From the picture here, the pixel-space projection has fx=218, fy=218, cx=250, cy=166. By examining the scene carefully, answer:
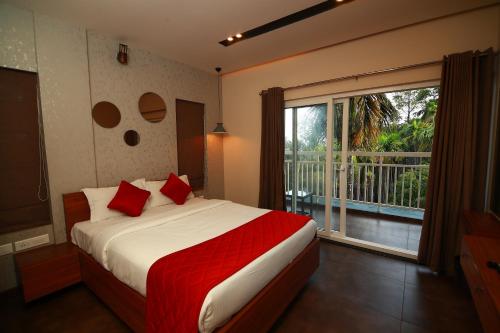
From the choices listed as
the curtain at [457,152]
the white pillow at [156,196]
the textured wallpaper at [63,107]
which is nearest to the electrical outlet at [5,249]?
the textured wallpaper at [63,107]

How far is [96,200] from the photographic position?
8.13 feet

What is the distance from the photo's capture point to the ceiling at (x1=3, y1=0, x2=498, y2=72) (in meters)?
2.12

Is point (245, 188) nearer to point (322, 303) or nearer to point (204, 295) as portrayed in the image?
point (322, 303)

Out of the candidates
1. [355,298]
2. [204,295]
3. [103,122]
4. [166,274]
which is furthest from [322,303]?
[103,122]

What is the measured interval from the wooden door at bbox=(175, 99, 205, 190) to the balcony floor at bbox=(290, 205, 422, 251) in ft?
6.71

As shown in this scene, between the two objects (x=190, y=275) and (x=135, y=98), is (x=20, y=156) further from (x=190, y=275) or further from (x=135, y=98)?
(x=190, y=275)

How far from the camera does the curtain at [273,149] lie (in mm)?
3482

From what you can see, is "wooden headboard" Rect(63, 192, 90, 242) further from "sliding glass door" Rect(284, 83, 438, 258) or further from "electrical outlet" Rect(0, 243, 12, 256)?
"sliding glass door" Rect(284, 83, 438, 258)

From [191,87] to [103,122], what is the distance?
155 cm

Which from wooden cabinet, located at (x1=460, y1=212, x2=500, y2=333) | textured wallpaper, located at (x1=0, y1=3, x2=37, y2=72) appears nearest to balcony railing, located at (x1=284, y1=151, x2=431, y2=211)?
wooden cabinet, located at (x1=460, y1=212, x2=500, y2=333)

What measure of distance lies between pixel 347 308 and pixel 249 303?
1.09 metres

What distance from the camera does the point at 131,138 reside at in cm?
304

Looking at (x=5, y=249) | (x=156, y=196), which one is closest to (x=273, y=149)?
(x=156, y=196)

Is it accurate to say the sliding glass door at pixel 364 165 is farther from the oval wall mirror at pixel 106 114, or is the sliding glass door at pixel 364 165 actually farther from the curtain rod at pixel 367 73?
the oval wall mirror at pixel 106 114
